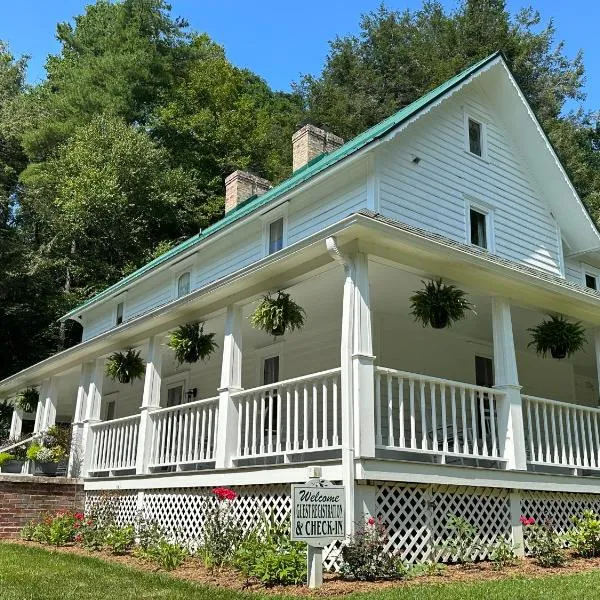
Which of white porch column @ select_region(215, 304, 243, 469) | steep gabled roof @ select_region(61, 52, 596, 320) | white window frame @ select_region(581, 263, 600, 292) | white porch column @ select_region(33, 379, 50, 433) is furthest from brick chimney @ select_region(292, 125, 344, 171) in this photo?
white porch column @ select_region(33, 379, 50, 433)

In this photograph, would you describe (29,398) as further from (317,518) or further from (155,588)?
(317,518)

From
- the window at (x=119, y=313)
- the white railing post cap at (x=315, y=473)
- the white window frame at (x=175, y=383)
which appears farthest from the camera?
the window at (x=119, y=313)

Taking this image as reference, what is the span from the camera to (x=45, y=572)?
328 inches

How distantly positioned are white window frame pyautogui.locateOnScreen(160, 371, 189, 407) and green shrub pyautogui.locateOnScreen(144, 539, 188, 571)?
813cm

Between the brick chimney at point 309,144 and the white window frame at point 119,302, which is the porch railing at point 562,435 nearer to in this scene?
the brick chimney at point 309,144

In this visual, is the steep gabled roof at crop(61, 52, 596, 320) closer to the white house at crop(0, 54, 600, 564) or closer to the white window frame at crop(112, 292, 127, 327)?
the white house at crop(0, 54, 600, 564)

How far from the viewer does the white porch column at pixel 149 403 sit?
40.5ft

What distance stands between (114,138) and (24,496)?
24.7 m

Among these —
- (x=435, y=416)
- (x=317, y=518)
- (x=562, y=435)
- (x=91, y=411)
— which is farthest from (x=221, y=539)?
(x=91, y=411)

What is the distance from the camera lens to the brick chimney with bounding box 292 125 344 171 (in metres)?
17.6

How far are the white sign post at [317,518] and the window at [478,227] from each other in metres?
8.14

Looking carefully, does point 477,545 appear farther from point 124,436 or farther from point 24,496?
point 24,496

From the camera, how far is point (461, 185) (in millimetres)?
14148

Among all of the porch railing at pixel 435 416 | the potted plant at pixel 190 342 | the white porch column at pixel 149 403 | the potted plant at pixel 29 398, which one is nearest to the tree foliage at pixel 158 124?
the potted plant at pixel 29 398
